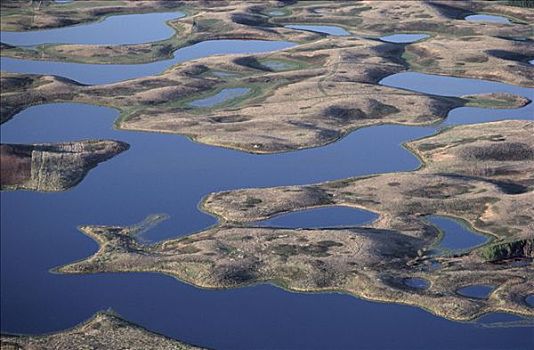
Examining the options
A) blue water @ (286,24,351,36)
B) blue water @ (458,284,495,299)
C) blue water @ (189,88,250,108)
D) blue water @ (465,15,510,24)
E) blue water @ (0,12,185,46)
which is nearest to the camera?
blue water @ (458,284,495,299)

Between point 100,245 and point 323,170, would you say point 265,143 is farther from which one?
point 100,245

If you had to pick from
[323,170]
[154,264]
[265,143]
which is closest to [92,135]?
[265,143]

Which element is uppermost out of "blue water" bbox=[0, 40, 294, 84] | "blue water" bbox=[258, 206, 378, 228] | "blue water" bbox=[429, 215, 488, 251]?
"blue water" bbox=[429, 215, 488, 251]

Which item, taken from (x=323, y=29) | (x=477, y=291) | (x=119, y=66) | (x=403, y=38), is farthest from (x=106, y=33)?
(x=477, y=291)

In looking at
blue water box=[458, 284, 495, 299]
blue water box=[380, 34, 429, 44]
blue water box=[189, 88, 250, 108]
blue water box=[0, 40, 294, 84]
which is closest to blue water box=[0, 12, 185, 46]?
blue water box=[0, 40, 294, 84]

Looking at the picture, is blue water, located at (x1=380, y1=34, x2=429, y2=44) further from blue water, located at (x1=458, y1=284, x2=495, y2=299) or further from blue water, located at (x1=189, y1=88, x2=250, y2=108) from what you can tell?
blue water, located at (x1=458, y1=284, x2=495, y2=299)

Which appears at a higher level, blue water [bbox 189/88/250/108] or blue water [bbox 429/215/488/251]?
blue water [bbox 429/215/488/251]
